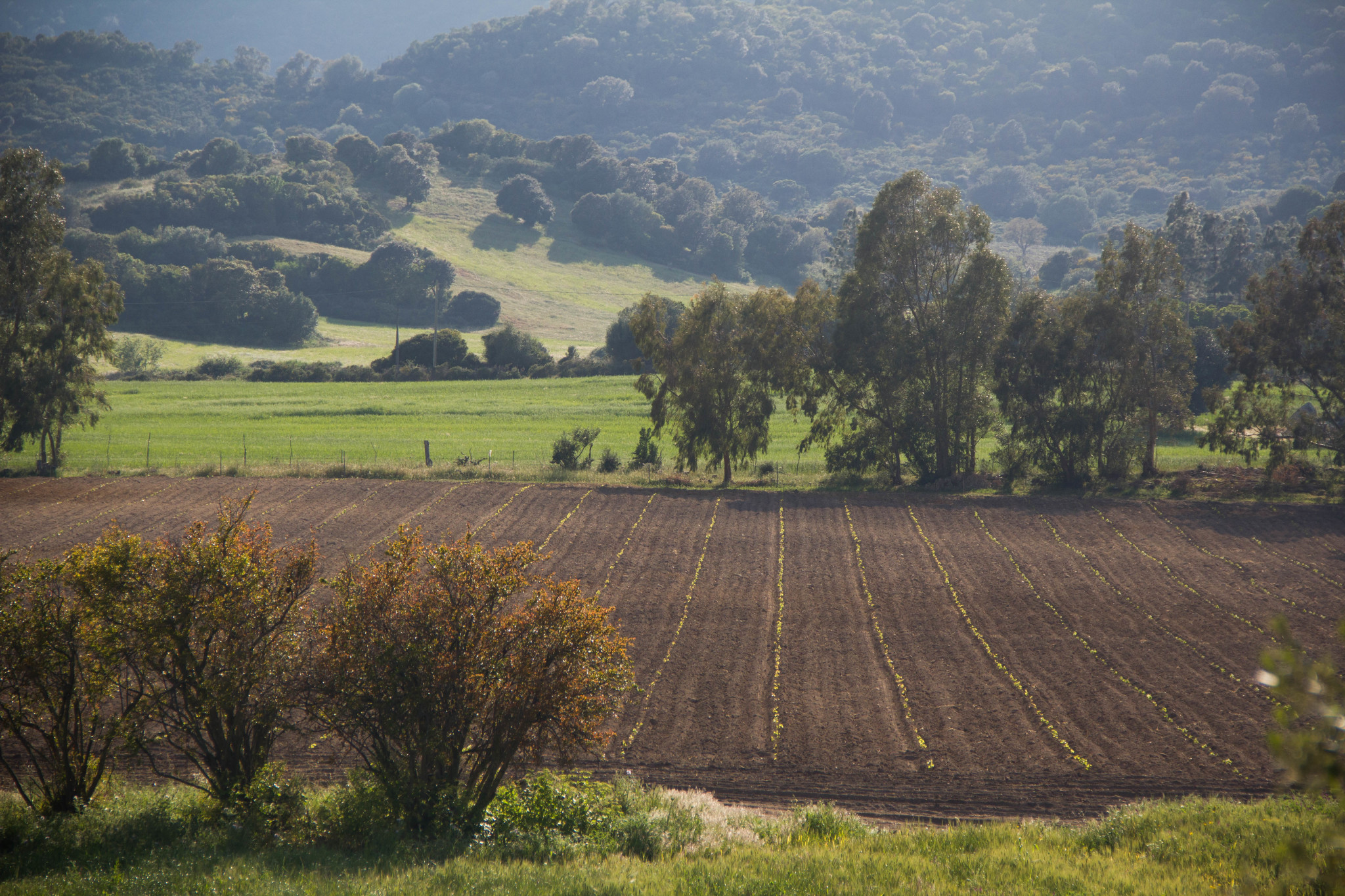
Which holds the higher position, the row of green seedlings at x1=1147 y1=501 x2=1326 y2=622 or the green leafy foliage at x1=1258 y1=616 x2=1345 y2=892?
the green leafy foliage at x1=1258 y1=616 x2=1345 y2=892

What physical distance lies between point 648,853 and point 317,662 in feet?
17.1

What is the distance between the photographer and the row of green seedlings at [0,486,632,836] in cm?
1139

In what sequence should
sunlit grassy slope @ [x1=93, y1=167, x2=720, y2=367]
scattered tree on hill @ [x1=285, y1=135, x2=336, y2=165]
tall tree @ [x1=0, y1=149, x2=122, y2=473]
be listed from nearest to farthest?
1. tall tree @ [x1=0, y1=149, x2=122, y2=473]
2. sunlit grassy slope @ [x1=93, y1=167, x2=720, y2=367]
3. scattered tree on hill @ [x1=285, y1=135, x2=336, y2=165]

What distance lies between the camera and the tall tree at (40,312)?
1425 inches

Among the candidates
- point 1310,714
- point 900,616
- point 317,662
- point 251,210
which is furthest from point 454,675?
point 251,210

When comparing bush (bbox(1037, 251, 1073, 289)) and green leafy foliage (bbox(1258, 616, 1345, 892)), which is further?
bush (bbox(1037, 251, 1073, 289))

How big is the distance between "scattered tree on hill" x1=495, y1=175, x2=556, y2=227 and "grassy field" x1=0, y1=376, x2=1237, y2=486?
85.1 metres

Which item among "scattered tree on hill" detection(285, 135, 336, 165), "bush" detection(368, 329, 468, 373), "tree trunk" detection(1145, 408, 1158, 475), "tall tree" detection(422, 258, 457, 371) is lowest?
"tree trunk" detection(1145, 408, 1158, 475)

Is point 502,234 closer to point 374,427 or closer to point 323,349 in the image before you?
point 323,349

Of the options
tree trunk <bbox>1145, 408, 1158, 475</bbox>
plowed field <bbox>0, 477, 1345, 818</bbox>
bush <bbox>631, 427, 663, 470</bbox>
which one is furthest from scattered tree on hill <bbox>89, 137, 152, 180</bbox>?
tree trunk <bbox>1145, 408, 1158, 475</bbox>

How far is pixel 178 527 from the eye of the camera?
96.8 feet

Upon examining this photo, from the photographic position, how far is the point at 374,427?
53438 mm

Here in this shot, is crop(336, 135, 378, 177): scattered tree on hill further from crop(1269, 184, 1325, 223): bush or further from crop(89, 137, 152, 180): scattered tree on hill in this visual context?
crop(1269, 184, 1325, 223): bush

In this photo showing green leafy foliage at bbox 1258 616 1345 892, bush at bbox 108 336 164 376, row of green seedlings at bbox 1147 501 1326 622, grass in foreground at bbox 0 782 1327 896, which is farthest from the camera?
bush at bbox 108 336 164 376
